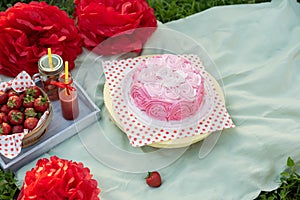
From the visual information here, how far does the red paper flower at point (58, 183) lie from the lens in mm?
1200

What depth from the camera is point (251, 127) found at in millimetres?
1532

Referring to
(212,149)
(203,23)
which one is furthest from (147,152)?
(203,23)

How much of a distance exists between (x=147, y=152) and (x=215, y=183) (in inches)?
9.8

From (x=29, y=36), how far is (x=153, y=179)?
695 millimetres

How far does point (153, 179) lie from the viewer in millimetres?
1391

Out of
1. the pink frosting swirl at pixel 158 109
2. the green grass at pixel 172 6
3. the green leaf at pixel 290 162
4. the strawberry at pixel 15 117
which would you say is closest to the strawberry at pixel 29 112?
the strawberry at pixel 15 117

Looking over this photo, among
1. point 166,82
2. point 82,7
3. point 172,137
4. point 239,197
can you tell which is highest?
point 82,7

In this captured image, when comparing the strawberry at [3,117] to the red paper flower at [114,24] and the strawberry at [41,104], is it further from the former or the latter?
the red paper flower at [114,24]

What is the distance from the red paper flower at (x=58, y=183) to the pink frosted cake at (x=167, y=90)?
0.32 metres

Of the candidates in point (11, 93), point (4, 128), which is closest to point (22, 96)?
point (11, 93)

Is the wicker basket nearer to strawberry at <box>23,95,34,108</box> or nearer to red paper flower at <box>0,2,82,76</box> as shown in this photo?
strawberry at <box>23,95,34,108</box>

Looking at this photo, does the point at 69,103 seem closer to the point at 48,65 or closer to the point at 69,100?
the point at 69,100

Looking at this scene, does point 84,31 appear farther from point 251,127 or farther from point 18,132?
point 251,127

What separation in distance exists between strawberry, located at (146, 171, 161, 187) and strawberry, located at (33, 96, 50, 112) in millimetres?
399
